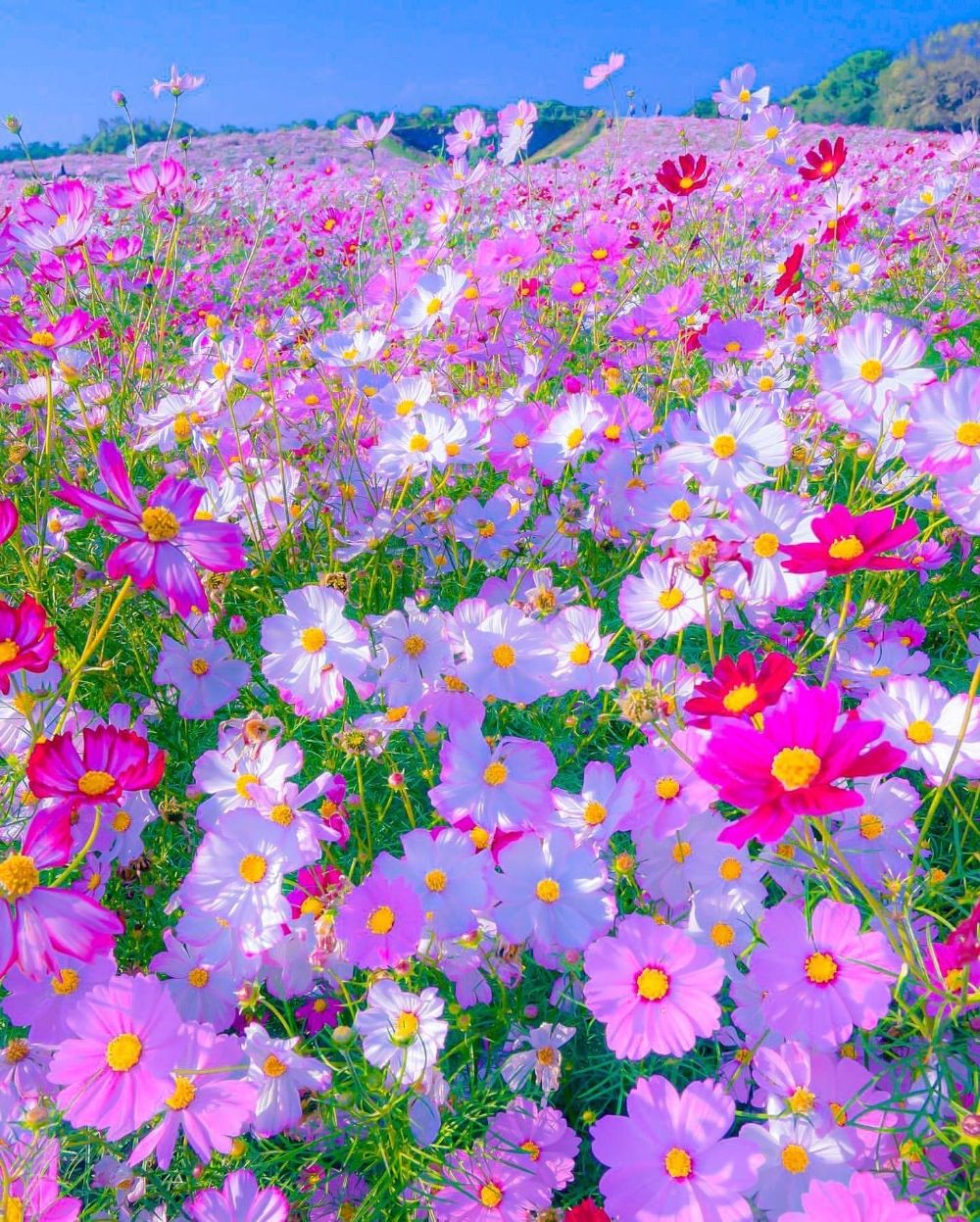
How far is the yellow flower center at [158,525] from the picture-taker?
0.90 metres

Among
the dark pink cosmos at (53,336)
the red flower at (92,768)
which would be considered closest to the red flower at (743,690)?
the red flower at (92,768)

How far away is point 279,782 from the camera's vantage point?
95 cm

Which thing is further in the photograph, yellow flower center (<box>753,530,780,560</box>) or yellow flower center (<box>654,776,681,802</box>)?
yellow flower center (<box>753,530,780,560</box>)

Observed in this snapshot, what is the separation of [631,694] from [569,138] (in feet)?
66.9

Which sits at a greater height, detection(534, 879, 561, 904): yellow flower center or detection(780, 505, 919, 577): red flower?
detection(780, 505, 919, 577): red flower

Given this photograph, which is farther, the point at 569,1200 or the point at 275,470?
the point at 275,470

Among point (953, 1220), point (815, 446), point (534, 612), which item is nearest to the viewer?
point (953, 1220)

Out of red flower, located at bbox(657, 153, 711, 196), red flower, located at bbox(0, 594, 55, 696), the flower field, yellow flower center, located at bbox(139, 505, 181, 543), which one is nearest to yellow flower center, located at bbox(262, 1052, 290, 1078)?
the flower field

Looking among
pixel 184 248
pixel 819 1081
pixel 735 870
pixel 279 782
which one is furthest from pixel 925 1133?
pixel 184 248

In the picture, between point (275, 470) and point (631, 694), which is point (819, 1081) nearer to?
point (631, 694)

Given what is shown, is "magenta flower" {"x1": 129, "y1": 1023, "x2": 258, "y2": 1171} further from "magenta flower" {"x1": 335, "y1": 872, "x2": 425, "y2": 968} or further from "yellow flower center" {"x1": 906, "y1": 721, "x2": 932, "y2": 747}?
"yellow flower center" {"x1": 906, "y1": 721, "x2": 932, "y2": 747}

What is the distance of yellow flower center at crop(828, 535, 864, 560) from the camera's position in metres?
0.80

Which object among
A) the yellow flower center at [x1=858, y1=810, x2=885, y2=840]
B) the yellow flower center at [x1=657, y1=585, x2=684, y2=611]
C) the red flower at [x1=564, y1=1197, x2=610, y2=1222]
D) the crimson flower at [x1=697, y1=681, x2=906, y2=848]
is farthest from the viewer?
the yellow flower center at [x1=657, y1=585, x2=684, y2=611]

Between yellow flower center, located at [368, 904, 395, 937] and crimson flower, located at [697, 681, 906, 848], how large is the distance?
376mm
